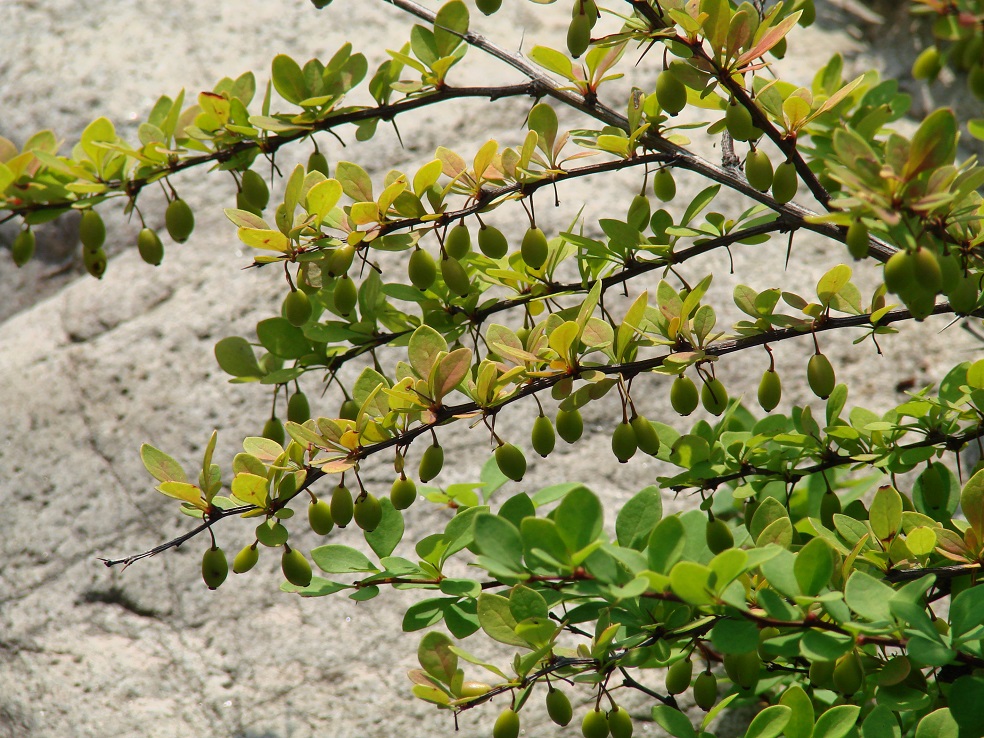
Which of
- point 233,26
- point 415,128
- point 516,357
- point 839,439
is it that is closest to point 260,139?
point 516,357

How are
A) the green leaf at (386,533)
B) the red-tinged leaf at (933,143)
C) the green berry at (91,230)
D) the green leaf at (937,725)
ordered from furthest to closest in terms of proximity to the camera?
the green berry at (91,230) < the green leaf at (386,533) < the green leaf at (937,725) < the red-tinged leaf at (933,143)

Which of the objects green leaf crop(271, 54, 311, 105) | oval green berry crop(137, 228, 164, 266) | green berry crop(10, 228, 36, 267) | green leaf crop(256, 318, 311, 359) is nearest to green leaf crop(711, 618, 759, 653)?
green leaf crop(256, 318, 311, 359)

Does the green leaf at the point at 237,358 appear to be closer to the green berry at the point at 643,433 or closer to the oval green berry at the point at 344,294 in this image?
the oval green berry at the point at 344,294

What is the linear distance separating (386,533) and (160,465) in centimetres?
27

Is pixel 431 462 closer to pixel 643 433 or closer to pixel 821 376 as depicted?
pixel 643 433

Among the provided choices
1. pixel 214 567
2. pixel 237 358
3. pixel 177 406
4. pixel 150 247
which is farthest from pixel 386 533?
pixel 177 406

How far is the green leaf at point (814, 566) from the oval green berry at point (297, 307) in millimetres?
588

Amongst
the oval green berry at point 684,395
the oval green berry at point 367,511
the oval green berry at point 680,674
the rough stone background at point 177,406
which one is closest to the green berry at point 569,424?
the oval green berry at point 684,395

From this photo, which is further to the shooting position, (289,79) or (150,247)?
(150,247)

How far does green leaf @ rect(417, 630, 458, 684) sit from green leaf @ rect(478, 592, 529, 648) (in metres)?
0.12

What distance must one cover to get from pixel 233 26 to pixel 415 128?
552 mm

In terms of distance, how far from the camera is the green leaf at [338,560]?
3.25ft

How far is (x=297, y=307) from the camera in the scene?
0.98 metres

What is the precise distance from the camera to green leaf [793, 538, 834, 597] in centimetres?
77
